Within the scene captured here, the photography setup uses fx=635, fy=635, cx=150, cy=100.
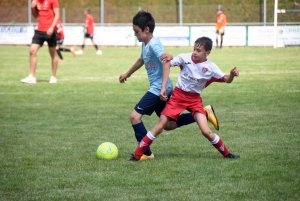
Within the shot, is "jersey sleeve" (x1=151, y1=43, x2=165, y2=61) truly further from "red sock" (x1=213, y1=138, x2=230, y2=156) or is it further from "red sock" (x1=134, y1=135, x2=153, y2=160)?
"red sock" (x1=213, y1=138, x2=230, y2=156)

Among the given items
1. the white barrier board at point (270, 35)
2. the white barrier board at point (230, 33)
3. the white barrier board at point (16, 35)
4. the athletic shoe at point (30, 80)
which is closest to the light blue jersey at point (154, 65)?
the athletic shoe at point (30, 80)

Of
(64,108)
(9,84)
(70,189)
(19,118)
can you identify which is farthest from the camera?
(9,84)

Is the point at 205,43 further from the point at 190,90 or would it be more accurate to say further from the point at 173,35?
the point at 173,35

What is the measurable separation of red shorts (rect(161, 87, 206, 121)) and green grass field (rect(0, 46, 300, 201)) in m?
0.49

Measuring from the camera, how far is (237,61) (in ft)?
71.6

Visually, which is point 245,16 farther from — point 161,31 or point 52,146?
point 52,146

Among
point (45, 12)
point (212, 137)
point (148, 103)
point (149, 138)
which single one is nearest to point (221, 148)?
point (212, 137)

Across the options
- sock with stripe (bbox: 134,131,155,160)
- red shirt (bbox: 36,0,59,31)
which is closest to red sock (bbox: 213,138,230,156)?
sock with stripe (bbox: 134,131,155,160)

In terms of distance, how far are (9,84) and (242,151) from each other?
929 cm

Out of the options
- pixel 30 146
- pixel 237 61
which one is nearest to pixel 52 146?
pixel 30 146

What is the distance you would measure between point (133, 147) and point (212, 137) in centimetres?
132

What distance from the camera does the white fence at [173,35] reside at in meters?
32.6

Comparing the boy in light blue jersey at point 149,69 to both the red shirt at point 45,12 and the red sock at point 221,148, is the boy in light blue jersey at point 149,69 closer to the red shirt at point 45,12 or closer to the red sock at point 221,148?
the red sock at point 221,148

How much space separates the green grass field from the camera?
209 inches
